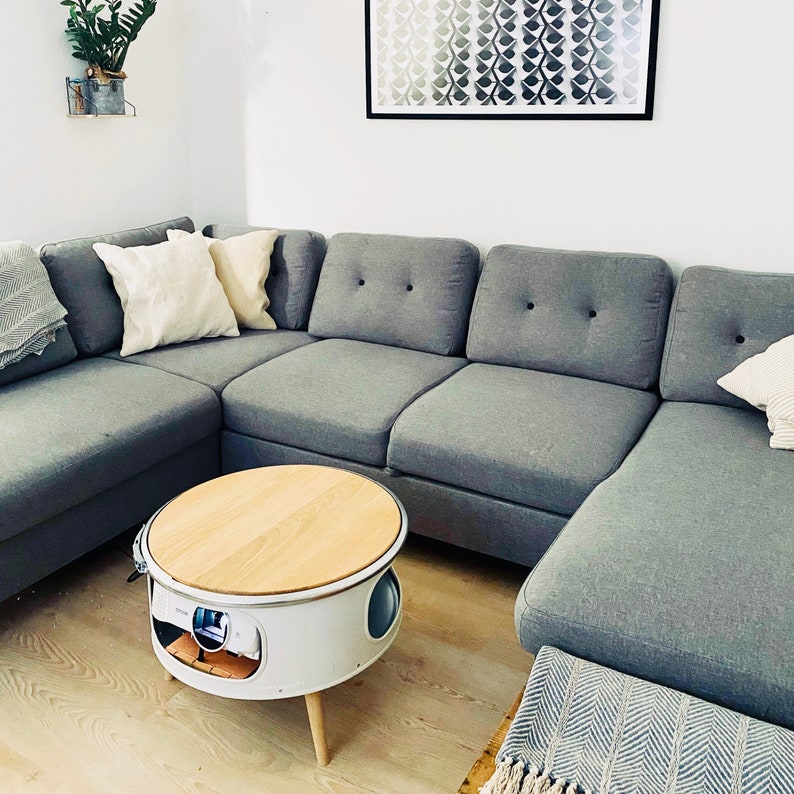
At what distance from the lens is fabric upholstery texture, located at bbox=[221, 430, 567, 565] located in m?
1.98

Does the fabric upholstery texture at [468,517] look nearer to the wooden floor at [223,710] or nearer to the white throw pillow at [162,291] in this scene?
the wooden floor at [223,710]

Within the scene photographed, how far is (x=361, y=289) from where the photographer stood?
2.78m

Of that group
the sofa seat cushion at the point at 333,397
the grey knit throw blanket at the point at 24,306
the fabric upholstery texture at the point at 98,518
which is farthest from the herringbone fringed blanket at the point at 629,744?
the grey knit throw blanket at the point at 24,306

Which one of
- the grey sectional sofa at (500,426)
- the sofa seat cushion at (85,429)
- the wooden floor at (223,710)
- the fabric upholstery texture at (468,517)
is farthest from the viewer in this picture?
the fabric upholstery texture at (468,517)

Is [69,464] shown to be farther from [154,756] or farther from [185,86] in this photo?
[185,86]

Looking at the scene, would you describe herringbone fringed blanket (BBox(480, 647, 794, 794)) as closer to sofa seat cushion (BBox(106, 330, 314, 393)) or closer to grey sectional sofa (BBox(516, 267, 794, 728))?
grey sectional sofa (BBox(516, 267, 794, 728))

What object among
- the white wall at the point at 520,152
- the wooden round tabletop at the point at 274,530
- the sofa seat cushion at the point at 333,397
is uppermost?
the white wall at the point at 520,152

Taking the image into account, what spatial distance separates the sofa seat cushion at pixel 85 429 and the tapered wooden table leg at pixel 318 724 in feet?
2.70

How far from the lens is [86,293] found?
2553 mm

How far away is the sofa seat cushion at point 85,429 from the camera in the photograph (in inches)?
72.8

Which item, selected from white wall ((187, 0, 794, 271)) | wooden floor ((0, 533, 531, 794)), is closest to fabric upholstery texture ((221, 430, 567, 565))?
wooden floor ((0, 533, 531, 794))

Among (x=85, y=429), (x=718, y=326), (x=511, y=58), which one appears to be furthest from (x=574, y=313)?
(x=85, y=429)

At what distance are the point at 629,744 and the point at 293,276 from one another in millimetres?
2087

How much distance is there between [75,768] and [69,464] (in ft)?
2.30
